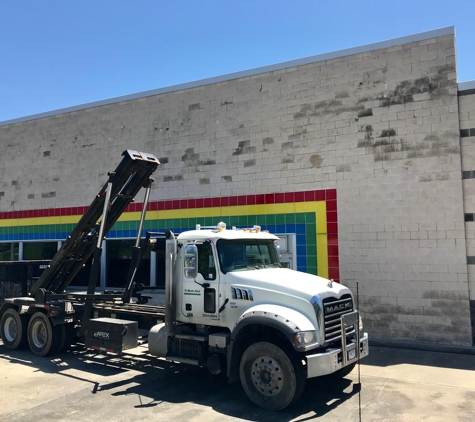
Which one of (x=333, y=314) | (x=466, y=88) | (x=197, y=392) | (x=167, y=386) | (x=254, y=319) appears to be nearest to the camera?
(x=254, y=319)

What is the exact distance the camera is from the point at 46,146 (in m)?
17.4

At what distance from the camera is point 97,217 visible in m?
10.1

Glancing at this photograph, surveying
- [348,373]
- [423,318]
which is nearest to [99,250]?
[348,373]

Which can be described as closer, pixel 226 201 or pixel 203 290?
pixel 203 290

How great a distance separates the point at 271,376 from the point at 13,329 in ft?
24.0

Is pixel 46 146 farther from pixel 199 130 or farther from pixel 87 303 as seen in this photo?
pixel 87 303

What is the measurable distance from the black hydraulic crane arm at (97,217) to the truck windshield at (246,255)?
9.76 feet

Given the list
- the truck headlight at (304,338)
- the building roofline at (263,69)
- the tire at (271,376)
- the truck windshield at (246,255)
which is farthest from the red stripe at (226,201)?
Answer: the tire at (271,376)

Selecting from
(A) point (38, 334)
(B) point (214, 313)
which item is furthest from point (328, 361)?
(A) point (38, 334)

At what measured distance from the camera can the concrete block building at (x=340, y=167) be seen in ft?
35.1

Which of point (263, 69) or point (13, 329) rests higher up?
point (263, 69)

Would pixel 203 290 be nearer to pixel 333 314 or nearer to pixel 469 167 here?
pixel 333 314

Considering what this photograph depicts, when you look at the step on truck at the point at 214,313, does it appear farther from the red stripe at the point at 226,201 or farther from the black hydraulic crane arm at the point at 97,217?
the red stripe at the point at 226,201

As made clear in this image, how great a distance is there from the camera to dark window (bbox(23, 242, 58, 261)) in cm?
1708
